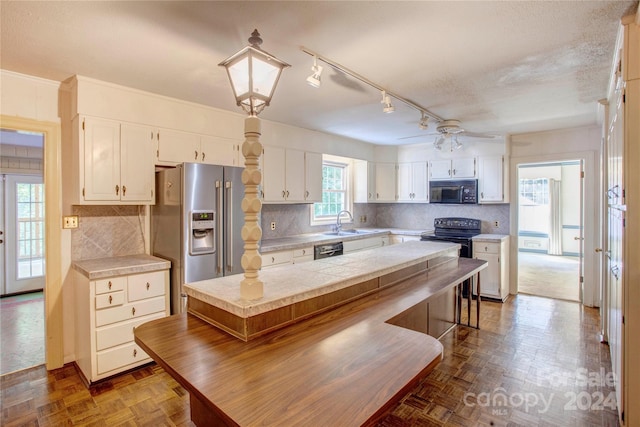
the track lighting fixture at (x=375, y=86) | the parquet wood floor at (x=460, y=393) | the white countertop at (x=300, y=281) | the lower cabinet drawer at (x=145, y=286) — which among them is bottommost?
the parquet wood floor at (x=460, y=393)

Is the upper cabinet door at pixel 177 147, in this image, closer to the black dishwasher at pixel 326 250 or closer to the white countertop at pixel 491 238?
the black dishwasher at pixel 326 250

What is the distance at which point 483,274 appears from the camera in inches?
181

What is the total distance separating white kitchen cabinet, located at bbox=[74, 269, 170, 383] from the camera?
247 centimetres

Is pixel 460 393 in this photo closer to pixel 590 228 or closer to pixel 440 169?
pixel 590 228

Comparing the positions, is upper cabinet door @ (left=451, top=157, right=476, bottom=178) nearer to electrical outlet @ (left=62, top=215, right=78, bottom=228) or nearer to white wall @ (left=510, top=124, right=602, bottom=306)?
white wall @ (left=510, top=124, right=602, bottom=306)

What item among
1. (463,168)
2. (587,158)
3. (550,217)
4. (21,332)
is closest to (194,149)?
(21,332)

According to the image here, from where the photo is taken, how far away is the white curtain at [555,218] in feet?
27.0

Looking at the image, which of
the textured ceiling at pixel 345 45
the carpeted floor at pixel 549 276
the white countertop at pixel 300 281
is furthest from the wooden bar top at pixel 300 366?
the carpeted floor at pixel 549 276

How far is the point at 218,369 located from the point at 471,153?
4933 millimetres

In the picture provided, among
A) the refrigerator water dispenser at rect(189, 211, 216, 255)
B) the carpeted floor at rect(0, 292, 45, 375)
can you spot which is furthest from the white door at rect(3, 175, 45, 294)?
the refrigerator water dispenser at rect(189, 211, 216, 255)

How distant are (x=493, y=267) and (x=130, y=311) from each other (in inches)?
172

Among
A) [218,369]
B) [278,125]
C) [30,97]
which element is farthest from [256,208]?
[278,125]

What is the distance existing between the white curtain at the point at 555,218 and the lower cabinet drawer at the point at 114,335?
9.38 meters

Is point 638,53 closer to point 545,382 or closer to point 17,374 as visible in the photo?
point 545,382
